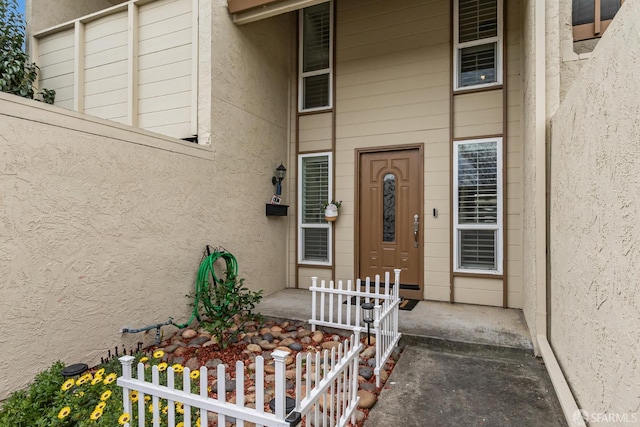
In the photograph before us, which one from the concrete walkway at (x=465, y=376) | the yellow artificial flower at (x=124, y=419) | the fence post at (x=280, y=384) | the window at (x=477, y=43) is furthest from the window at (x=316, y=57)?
the yellow artificial flower at (x=124, y=419)

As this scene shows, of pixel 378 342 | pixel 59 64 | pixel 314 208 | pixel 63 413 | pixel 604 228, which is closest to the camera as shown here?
pixel 604 228

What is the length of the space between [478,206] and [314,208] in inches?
92.9

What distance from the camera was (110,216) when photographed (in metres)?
2.97

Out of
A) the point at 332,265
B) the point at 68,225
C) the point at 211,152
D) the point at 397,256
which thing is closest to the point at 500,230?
the point at 397,256

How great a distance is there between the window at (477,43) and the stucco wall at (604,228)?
7.55ft

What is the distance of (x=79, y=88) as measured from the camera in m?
4.88

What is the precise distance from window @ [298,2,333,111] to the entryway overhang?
1.18 meters

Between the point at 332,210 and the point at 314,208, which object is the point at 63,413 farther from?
the point at 314,208

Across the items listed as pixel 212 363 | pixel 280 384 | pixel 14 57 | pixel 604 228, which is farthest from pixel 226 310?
pixel 14 57

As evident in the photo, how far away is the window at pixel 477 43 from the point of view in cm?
437

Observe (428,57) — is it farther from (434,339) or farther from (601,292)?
(601,292)

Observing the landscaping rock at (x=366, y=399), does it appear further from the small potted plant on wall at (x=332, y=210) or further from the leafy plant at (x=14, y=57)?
the leafy plant at (x=14, y=57)

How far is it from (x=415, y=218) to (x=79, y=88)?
16.7 feet

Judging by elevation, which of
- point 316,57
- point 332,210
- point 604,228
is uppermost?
point 316,57
